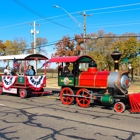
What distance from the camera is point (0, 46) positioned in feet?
220

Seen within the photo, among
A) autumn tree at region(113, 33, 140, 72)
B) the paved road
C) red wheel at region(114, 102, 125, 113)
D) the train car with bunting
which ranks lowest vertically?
the paved road

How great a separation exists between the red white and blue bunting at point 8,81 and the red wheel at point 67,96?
13.6ft

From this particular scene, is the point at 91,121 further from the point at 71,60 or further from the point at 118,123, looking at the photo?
the point at 71,60

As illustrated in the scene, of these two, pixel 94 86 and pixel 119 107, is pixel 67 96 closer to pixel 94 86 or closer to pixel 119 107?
pixel 94 86

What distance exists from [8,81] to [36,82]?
1.90m

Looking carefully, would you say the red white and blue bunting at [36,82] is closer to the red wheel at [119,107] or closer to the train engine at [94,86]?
the train engine at [94,86]

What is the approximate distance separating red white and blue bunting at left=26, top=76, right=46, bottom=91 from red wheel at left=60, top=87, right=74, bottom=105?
9.88 ft

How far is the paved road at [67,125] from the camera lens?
5512 millimetres

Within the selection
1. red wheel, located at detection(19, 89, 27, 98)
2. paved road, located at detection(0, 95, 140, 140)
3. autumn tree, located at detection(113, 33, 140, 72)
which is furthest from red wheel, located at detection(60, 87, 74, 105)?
autumn tree, located at detection(113, 33, 140, 72)

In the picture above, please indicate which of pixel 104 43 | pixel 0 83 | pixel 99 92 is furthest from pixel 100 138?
pixel 104 43

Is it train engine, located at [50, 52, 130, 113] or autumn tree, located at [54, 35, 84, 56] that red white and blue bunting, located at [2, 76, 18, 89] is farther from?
autumn tree, located at [54, 35, 84, 56]

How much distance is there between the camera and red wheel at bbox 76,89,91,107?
32.0 ft

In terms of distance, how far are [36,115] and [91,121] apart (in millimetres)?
2053

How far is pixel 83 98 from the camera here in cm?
994
